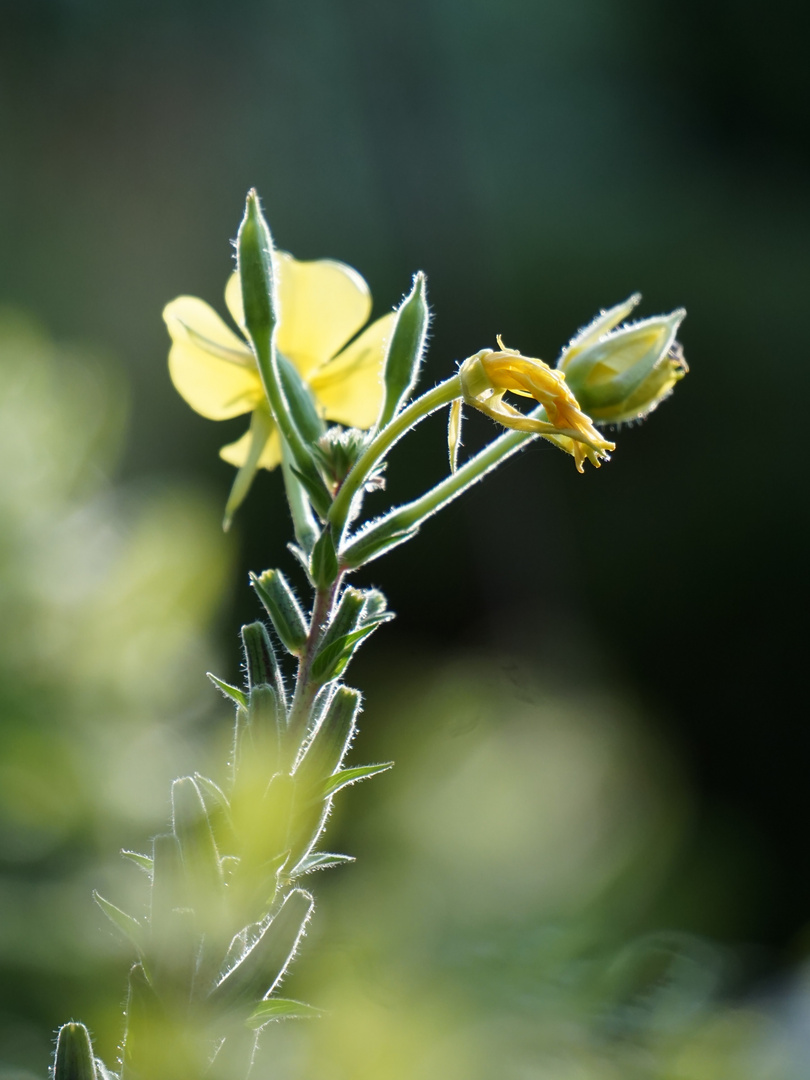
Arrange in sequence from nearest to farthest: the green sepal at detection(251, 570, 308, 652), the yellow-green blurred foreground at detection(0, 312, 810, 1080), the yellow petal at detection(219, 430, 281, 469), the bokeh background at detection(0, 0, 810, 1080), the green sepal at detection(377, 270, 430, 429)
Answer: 1. the green sepal at detection(251, 570, 308, 652)
2. the green sepal at detection(377, 270, 430, 429)
3. the yellow petal at detection(219, 430, 281, 469)
4. the yellow-green blurred foreground at detection(0, 312, 810, 1080)
5. the bokeh background at detection(0, 0, 810, 1080)

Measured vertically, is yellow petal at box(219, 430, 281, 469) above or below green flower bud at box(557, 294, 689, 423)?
below

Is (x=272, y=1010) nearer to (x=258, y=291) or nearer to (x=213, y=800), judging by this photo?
(x=213, y=800)

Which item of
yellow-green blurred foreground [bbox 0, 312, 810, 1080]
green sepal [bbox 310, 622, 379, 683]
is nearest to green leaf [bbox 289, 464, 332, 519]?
green sepal [bbox 310, 622, 379, 683]

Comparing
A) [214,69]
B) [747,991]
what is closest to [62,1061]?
[747,991]

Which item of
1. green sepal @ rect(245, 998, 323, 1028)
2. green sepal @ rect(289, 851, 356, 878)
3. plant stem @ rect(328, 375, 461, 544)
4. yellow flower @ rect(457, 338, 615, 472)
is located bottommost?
green sepal @ rect(245, 998, 323, 1028)

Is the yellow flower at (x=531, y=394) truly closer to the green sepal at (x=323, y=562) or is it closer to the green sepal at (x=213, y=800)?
the green sepal at (x=323, y=562)

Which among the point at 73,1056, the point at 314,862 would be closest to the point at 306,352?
the point at 314,862

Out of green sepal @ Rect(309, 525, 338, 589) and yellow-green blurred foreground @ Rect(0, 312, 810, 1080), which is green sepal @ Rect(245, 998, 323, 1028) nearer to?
green sepal @ Rect(309, 525, 338, 589)

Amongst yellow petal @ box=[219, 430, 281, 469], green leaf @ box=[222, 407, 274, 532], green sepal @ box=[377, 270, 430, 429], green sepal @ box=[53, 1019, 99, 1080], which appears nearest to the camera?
green sepal @ box=[53, 1019, 99, 1080]
